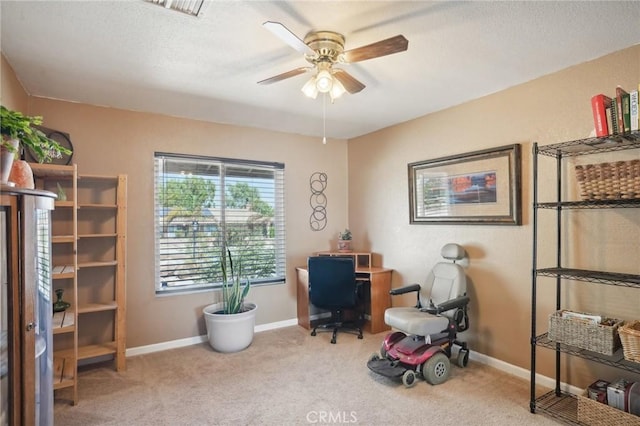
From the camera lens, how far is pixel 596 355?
2.24 metres

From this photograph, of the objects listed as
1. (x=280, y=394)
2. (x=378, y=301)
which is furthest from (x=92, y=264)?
(x=378, y=301)

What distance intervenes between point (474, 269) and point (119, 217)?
3.18 meters

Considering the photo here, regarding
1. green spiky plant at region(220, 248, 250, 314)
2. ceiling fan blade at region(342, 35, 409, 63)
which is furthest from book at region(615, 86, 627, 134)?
green spiky plant at region(220, 248, 250, 314)

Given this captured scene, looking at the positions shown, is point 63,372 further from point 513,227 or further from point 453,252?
point 513,227

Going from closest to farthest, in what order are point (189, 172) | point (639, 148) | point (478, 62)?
1. point (639, 148)
2. point (478, 62)
3. point (189, 172)

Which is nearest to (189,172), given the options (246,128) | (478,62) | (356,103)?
(246,128)

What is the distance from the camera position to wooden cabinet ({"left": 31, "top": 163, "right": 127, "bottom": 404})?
292 cm

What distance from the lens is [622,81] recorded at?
2301 millimetres

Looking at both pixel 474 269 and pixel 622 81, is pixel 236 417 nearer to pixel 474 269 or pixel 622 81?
pixel 474 269

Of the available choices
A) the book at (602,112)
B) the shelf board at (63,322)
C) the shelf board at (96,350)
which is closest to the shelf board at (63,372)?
the shelf board at (96,350)

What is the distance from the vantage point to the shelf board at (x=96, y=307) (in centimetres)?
286

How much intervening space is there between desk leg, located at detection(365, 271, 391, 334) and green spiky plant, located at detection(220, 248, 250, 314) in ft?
4.64

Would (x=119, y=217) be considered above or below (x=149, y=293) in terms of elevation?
above

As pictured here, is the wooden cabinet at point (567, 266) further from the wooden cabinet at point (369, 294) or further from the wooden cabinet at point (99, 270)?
the wooden cabinet at point (99, 270)
